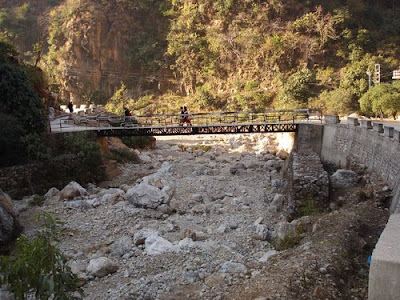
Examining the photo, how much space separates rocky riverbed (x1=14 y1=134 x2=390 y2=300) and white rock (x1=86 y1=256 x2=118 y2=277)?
0.03m

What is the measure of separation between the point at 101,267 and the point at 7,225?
13.7ft

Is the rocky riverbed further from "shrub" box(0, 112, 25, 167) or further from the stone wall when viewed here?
"shrub" box(0, 112, 25, 167)

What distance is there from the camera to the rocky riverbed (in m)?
8.60

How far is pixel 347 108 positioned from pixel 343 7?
12816 millimetres

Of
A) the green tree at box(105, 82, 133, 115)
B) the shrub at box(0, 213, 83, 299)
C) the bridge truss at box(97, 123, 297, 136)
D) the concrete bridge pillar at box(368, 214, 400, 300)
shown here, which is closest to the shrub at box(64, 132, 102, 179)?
the bridge truss at box(97, 123, 297, 136)

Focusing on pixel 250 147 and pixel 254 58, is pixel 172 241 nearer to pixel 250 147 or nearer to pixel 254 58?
pixel 250 147

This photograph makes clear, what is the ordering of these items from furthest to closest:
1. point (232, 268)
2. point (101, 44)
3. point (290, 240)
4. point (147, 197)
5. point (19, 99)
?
1. point (101, 44)
2. point (19, 99)
3. point (147, 197)
4. point (290, 240)
5. point (232, 268)

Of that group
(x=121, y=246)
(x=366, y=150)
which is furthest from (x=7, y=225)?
(x=366, y=150)

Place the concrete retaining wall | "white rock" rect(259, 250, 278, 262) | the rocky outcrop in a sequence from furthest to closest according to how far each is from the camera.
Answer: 1. the rocky outcrop
2. the concrete retaining wall
3. "white rock" rect(259, 250, 278, 262)

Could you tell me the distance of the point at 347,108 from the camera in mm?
29906

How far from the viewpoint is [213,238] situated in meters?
12.2

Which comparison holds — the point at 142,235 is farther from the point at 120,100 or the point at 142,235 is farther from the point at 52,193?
the point at 120,100

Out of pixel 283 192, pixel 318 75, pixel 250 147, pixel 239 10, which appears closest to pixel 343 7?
pixel 318 75

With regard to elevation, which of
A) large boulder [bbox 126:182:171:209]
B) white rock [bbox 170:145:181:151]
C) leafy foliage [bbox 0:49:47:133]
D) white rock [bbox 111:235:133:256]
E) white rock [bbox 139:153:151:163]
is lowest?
white rock [bbox 170:145:181:151]
